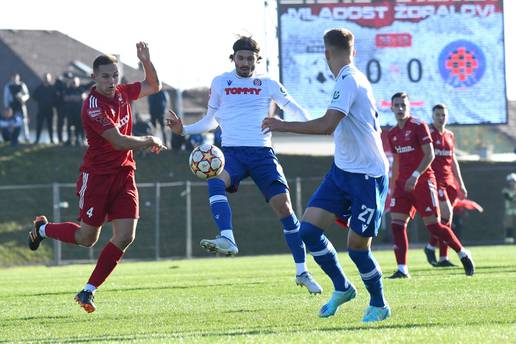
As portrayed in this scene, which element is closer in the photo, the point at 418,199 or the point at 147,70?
the point at 147,70

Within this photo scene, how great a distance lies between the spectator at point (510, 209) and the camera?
114 ft

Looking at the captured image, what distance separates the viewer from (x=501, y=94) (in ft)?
107

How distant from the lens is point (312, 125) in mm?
9180

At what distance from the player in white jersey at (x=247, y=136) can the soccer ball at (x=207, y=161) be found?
0.44m

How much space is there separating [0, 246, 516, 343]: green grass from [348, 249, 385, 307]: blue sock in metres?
0.20

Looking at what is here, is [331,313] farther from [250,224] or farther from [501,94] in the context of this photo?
[250,224]

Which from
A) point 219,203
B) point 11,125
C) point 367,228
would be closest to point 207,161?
point 219,203

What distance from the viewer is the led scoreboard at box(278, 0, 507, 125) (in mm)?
31375

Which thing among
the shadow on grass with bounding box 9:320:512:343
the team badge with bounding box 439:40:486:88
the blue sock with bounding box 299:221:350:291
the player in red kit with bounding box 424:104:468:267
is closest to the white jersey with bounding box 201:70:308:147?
the blue sock with bounding box 299:221:350:291

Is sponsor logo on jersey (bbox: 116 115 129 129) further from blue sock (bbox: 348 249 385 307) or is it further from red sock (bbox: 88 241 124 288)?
blue sock (bbox: 348 249 385 307)

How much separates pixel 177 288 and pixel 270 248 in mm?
20207

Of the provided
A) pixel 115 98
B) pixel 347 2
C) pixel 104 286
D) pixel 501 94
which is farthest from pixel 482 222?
pixel 115 98

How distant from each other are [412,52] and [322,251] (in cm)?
2264

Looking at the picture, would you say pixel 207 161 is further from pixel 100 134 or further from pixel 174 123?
pixel 100 134
